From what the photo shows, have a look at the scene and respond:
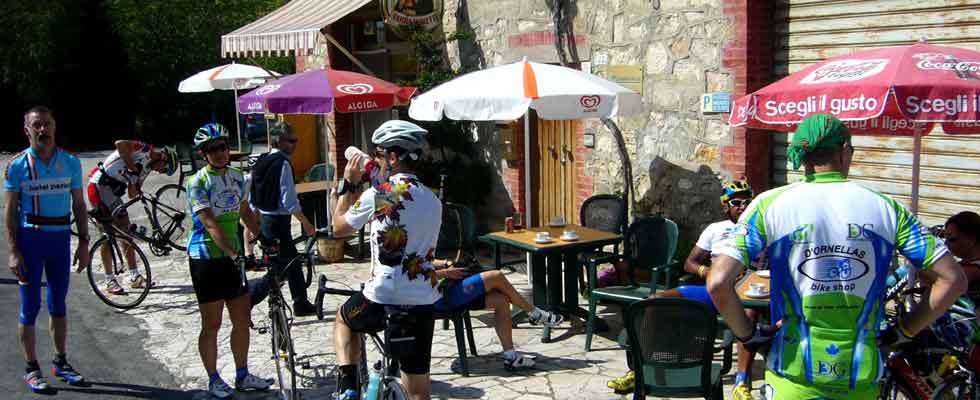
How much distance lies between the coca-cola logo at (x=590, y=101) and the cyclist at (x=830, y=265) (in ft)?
13.8

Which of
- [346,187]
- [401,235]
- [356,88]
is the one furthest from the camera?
[356,88]

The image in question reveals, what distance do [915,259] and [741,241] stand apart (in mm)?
553

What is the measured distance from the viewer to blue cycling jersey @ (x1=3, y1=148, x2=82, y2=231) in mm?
5910

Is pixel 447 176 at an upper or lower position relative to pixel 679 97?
lower

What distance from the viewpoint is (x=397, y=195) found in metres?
3.87

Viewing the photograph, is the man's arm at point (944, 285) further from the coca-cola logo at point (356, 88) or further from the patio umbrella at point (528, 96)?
the coca-cola logo at point (356, 88)

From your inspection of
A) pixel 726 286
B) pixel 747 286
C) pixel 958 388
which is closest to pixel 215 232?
pixel 747 286

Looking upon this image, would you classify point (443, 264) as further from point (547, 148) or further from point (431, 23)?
point (431, 23)

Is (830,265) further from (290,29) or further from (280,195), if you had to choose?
(290,29)

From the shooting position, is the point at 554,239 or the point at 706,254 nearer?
the point at 706,254

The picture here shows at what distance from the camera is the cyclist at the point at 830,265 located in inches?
111

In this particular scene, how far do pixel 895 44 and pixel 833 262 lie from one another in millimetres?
4782

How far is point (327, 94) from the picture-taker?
351 inches

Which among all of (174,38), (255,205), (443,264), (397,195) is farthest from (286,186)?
(174,38)
